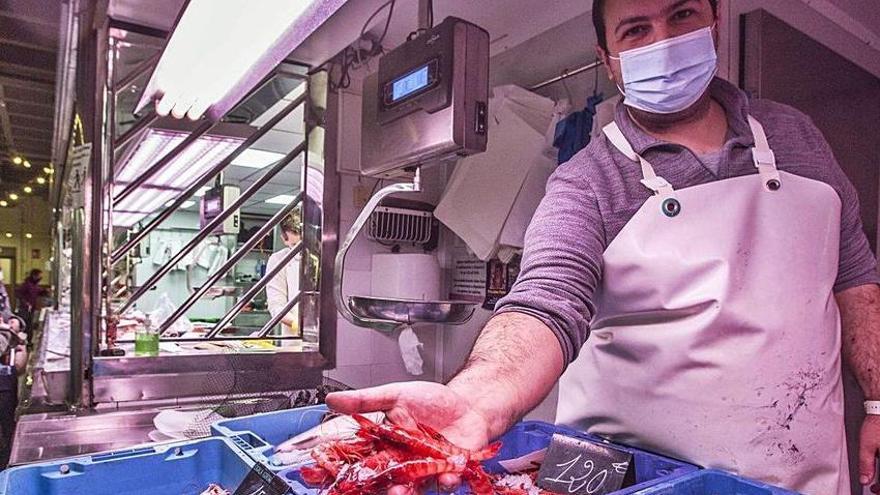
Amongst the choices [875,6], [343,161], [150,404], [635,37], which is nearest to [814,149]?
[635,37]

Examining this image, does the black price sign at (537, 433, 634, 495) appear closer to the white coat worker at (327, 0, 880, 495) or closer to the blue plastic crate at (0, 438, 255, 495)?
the white coat worker at (327, 0, 880, 495)

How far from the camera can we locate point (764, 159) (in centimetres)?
136

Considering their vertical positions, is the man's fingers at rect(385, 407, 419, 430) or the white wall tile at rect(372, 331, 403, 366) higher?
the man's fingers at rect(385, 407, 419, 430)

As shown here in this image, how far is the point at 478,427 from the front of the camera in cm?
86

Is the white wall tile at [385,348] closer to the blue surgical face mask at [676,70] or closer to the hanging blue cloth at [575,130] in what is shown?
the hanging blue cloth at [575,130]

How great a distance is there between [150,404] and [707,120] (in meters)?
2.33

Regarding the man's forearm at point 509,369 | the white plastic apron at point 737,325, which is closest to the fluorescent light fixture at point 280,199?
the white plastic apron at point 737,325

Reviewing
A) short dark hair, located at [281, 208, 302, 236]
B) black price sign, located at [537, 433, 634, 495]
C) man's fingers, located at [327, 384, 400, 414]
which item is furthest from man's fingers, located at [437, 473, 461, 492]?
short dark hair, located at [281, 208, 302, 236]

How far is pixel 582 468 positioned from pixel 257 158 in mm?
6212

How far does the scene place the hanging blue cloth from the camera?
7.90 feet

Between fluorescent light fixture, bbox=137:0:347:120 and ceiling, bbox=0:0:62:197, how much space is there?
123 centimetres

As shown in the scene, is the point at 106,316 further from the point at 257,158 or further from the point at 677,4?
the point at 257,158

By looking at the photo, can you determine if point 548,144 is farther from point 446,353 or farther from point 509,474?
point 509,474

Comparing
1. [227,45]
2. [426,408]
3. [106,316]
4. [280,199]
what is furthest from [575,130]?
[280,199]
